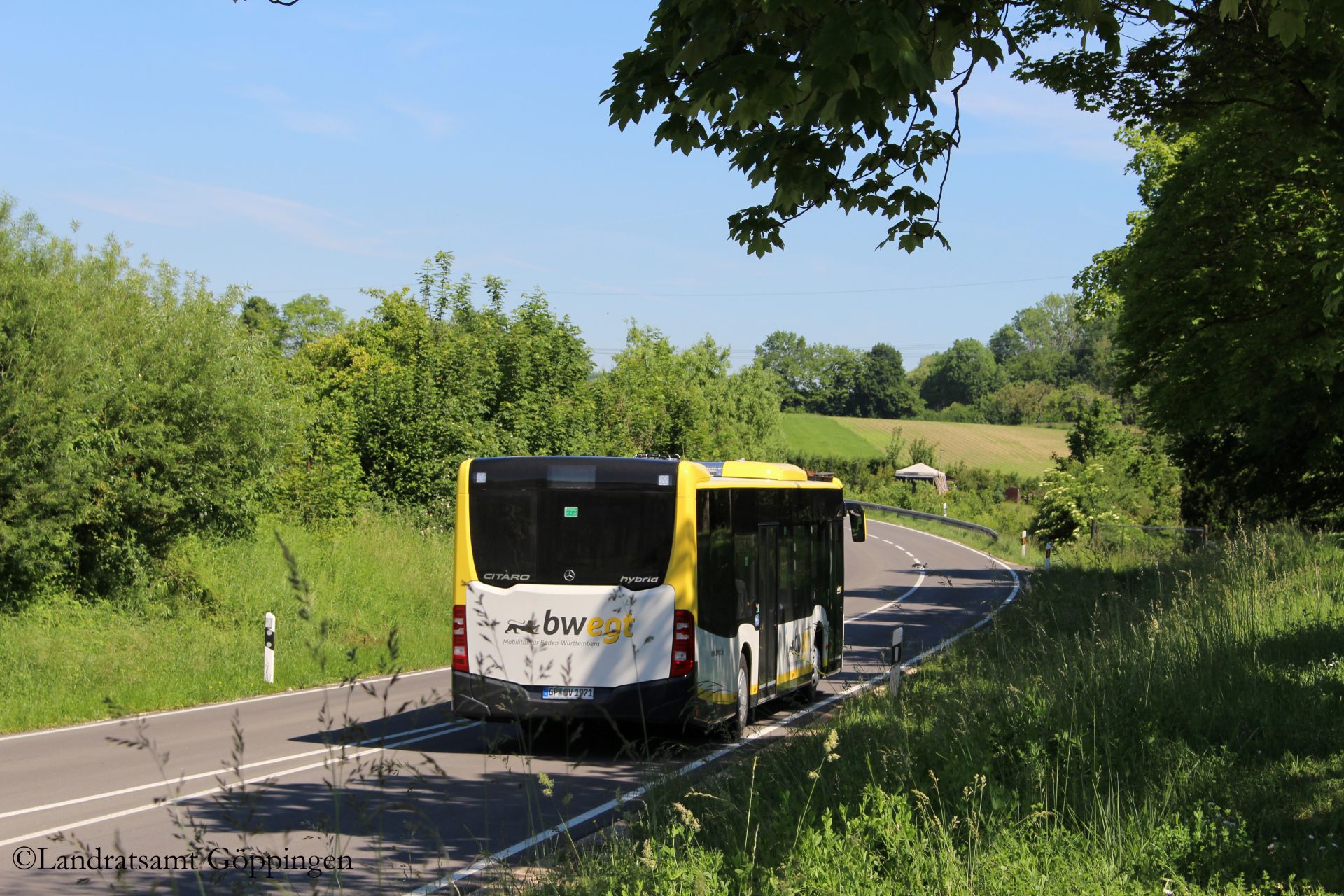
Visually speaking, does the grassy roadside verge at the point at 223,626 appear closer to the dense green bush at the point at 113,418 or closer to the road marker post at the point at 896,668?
the dense green bush at the point at 113,418

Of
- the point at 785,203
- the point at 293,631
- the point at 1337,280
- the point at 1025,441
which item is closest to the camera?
the point at 785,203

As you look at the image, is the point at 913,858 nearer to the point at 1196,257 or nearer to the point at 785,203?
the point at 785,203

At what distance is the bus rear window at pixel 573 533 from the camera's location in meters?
11.8

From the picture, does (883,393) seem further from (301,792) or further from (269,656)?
(301,792)

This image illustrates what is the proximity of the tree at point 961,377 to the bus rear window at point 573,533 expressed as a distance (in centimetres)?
17243

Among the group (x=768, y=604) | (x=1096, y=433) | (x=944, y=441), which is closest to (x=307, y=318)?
(x=944, y=441)

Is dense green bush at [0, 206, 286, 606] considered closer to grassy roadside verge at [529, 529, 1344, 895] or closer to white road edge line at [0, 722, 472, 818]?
white road edge line at [0, 722, 472, 818]

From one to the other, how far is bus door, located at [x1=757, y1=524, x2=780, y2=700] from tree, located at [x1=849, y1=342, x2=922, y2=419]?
510 feet

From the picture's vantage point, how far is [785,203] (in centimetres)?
793

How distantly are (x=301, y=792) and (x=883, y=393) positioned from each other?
16461cm

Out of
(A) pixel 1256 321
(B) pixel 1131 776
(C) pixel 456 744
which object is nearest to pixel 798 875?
(B) pixel 1131 776

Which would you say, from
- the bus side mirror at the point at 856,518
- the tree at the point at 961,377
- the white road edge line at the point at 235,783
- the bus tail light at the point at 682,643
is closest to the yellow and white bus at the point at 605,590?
the bus tail light at the point at 682,643

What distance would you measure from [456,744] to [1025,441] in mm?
116961

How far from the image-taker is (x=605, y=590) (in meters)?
11.7
